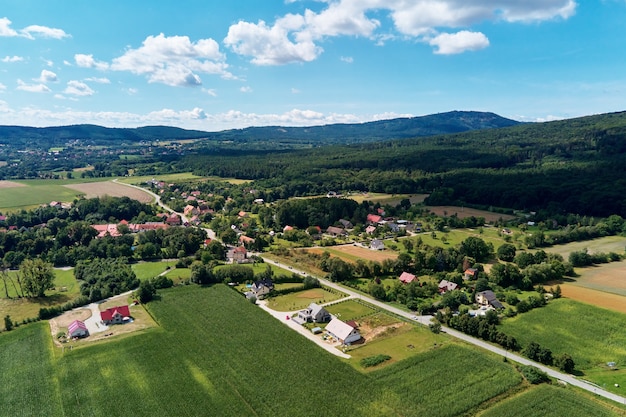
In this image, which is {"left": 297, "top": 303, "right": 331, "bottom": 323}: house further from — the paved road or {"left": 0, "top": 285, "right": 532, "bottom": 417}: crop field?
the paved road

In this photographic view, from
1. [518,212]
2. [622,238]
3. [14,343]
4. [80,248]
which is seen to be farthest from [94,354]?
[518,212]

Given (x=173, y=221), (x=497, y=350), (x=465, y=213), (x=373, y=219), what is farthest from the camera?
(x=465, y=213)

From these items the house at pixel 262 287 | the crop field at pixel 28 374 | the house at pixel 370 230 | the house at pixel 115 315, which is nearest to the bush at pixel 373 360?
the house at pixel 262 287

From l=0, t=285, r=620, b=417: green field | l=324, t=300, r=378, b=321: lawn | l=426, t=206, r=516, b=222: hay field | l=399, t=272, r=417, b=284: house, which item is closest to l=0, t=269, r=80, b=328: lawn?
l=0, t=285, r=620, b=417: green field

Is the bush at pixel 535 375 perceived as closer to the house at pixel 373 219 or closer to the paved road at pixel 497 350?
the paved road at pixel 497 350

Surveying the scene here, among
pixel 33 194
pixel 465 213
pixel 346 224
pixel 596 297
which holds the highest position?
pixel 33 194

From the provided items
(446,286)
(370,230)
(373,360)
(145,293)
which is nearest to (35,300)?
(145,293)

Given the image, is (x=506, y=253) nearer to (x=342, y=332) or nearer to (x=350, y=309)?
(x=350, y=309)
